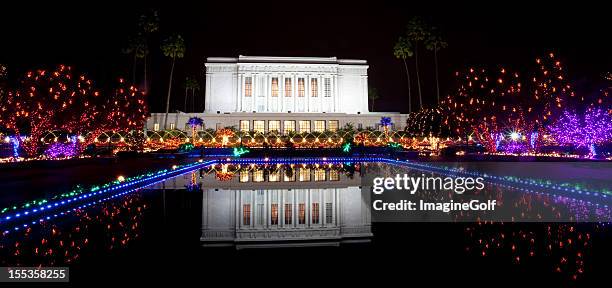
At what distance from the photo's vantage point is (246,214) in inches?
310

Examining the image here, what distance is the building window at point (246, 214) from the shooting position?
7.16m

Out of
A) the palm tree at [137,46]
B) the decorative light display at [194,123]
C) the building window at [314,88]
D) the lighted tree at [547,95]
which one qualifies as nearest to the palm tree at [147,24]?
the palm tree at [137,46]

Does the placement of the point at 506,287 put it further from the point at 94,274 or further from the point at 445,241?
the point at 94,274

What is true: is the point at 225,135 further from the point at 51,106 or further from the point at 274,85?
the point at 51,106

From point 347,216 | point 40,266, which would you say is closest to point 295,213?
point 347,216

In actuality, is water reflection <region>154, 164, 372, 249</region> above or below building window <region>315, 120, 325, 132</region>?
below

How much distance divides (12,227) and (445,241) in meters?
6.99

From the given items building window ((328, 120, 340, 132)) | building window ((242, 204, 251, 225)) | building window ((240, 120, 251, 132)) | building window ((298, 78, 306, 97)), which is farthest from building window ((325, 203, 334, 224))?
building window ((298, 78, 306, 97))

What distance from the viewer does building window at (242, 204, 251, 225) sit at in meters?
7.16

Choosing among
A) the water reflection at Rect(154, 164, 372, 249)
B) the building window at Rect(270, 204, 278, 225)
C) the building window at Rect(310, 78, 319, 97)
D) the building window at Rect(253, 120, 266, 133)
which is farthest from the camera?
the building window at Rect(310, 78, 319, 97)

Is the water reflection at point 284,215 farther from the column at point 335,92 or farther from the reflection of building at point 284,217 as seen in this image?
the column at point 335,92

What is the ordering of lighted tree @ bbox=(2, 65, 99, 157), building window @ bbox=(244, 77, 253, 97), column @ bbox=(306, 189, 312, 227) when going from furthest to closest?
building window @ bbox=(244, 77, 253, 97) < lighted tree @ bbox=(2, 65, 99, 157) < column @ bbox=(306, 189, 312, 227)

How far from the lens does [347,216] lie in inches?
298

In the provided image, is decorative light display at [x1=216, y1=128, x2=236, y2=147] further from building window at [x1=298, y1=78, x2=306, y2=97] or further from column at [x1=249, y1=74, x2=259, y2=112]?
building window at [x1=298, y1=78, x2=306, y2=97]
